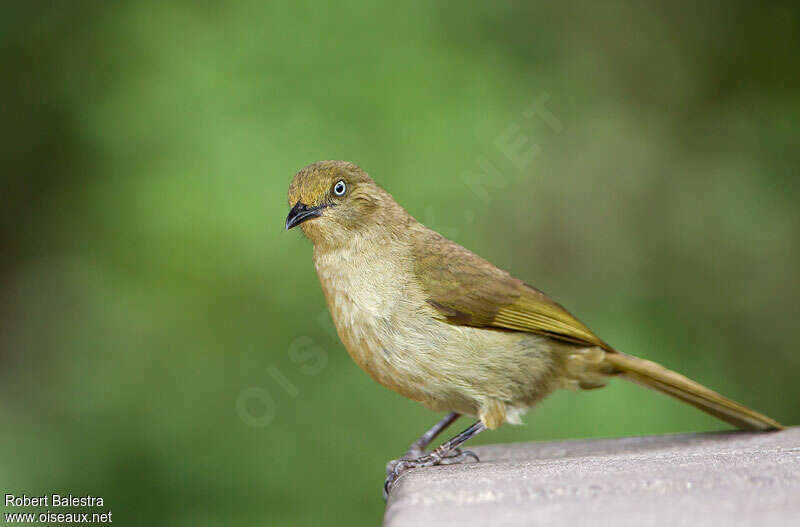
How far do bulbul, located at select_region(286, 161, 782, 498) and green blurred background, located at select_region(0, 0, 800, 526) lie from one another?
1.64m

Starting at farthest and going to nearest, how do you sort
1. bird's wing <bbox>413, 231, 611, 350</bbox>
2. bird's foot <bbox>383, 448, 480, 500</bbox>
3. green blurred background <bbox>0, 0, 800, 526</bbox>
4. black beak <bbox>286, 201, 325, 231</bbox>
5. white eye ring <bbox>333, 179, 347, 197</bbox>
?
green blurred background <bbox>0, 0, 800, 526</bbox>
white eye ring <bbox>333, 179, 347, 197</bbox>
black beak <bbox>286, 201, 325, 231</bbox>
bird's wing <bbox>413, 231, 611, 350</bbox>
bird's foot <bbox>383, 448, 480, 500</bbox>

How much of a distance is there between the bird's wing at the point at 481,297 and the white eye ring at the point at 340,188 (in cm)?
43

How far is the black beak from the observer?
420cm

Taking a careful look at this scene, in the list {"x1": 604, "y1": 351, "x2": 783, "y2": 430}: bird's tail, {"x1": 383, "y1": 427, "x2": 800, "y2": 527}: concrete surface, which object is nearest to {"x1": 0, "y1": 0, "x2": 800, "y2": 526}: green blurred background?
{"x1": 604, "y1": 351, "x2": 783, "y2": 430}: bird's tail

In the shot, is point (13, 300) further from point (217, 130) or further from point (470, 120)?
point (470, 120)

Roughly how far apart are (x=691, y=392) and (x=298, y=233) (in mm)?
2545

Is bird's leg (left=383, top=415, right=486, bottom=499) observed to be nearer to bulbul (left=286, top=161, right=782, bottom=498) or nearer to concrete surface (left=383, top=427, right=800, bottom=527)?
bulbul (left=286, top=161, right=782, bottom=498)

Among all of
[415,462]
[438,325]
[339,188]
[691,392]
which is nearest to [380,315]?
[438,325]

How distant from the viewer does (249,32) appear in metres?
6.43

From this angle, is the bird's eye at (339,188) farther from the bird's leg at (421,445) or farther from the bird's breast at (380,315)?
the bird's leg at (421,445)

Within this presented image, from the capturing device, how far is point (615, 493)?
2.46m

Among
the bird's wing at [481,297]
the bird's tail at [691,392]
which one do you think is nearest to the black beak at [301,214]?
the bird's wing at [481,297]

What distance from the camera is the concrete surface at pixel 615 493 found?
218 cm

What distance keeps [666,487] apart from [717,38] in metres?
5.51
